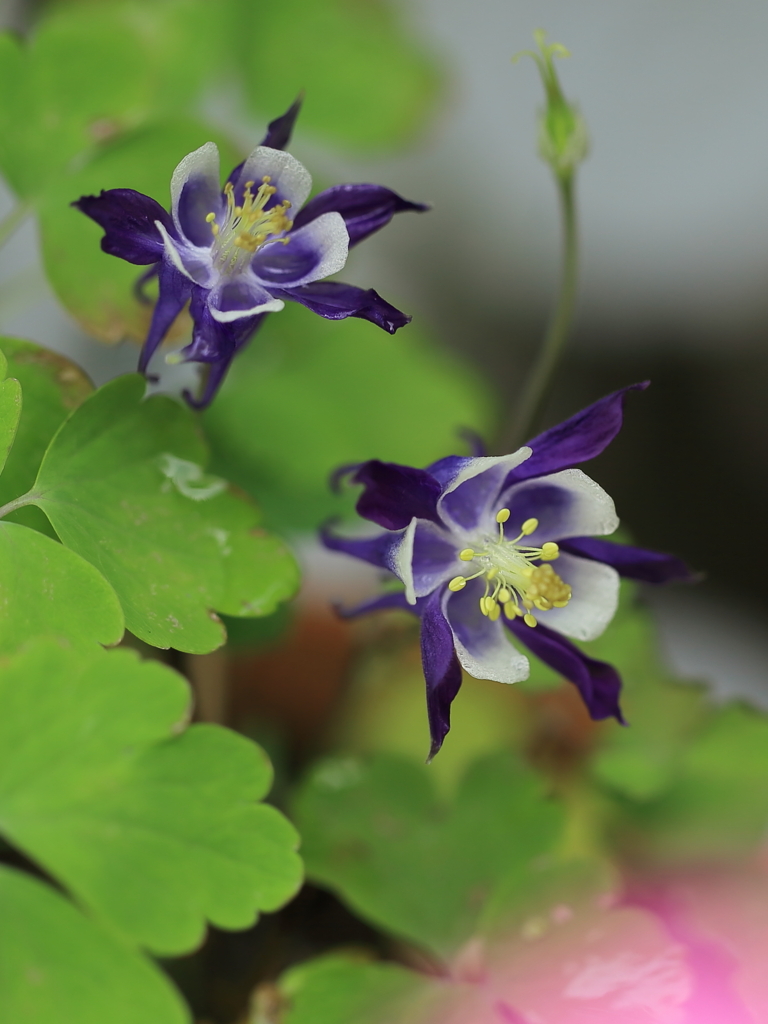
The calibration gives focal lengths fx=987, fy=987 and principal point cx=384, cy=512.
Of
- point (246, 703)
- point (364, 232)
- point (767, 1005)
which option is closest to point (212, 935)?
point (246, 703)

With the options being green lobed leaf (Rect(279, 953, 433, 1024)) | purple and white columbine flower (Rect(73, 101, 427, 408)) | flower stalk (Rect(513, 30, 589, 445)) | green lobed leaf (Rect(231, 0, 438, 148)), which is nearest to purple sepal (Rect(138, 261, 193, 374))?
purple and white columbine flower (Rect(73, 101, 427, 408))

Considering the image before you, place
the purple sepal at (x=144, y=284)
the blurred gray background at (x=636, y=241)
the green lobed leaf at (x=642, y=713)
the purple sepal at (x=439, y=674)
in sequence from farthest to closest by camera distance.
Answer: the blurred gray background at (x=636, y=241) < the green lobed leaf at (x=642, y=713) < the purple sepal at (x=144, y=284) < the purple sepal at (x=439, y=674)

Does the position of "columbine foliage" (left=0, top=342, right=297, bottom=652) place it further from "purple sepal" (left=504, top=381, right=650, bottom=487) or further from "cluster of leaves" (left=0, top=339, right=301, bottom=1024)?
"purple sepal" (left=504, top=381, right=650, bottom=487)

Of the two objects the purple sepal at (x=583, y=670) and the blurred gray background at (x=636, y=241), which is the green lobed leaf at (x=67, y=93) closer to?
the purple sepal at (x=583, y=670)

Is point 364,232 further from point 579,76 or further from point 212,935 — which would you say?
point 579,76

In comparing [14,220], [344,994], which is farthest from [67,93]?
[344,994]

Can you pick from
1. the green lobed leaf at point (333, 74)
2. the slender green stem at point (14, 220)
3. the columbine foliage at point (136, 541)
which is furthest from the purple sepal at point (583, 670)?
the green lobed leaf at point (333, 74)
